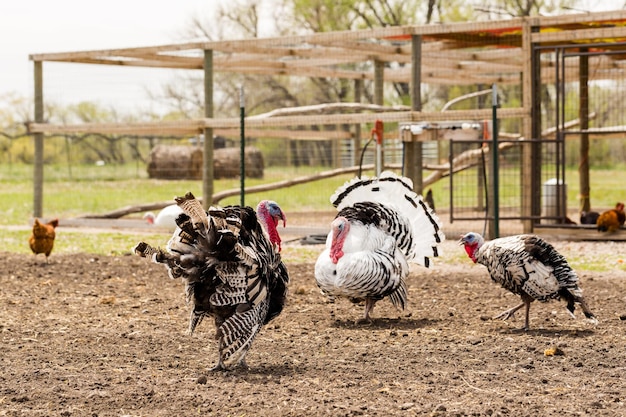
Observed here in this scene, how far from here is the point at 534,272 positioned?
7.76m

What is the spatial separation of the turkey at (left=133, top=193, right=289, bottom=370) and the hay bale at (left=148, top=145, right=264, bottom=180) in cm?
1559

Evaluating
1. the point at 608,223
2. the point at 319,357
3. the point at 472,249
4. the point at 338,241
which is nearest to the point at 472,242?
the point at 472,249

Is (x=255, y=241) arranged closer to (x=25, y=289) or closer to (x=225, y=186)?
(x=25, y=289)

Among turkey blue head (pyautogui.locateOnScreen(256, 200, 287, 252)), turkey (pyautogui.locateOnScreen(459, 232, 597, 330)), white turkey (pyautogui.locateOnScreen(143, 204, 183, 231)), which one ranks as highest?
turkey blue head (pyautogui.locateOnScreen(256, 200, 287, 252))

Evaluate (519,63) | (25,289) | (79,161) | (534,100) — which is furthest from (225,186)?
(25,289)

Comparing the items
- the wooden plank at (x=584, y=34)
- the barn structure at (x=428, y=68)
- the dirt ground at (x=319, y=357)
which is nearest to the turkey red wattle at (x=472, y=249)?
the dirt ground at (x=319, y=357)

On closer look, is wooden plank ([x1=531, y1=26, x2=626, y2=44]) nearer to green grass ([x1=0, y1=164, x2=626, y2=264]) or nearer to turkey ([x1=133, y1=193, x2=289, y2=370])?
green grass ([x1=0, y1=164, x2=626, y2=264])

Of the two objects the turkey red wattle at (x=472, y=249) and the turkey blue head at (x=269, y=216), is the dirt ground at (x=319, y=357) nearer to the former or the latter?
the turkey red wattle at (x=472, y=249)

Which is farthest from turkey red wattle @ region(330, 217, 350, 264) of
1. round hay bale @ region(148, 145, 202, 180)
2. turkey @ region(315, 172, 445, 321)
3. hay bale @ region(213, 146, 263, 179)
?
round hay bale @ region(148, 145, 202, 180)

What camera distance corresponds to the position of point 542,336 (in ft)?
24.9

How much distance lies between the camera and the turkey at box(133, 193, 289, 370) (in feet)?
20.0

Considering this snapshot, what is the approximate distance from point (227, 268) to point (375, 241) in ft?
7.47

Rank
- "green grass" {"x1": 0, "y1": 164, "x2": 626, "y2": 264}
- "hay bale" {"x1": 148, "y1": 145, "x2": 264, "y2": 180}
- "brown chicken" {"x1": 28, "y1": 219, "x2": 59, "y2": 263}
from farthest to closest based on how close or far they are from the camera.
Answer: "hay bale" {"x1": 148, "y1": 145, "x2": 264, "y2": 180}
"green grass" {"x1": 0, "y1": 164, "x2": 626, "y2": 264}
"brown chicken" {"x1": 28, "y1": 219, "x2": 59, "y2": 263}

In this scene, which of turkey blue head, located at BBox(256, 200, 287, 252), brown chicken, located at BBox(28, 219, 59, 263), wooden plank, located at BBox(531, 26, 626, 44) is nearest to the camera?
turkey blue head, located at BBox(256, 200, 287, 252)
